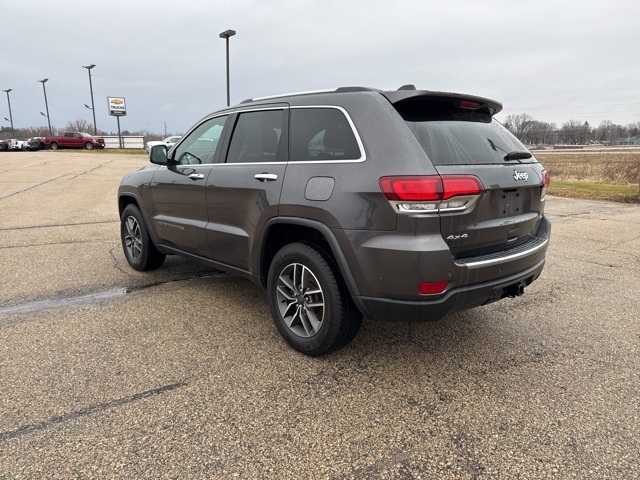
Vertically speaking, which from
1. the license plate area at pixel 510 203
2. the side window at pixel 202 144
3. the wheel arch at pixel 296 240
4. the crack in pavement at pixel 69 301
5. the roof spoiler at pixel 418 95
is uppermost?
the roof spoiler at pixel 418 95

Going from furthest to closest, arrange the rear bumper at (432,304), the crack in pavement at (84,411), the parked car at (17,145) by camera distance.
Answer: the parked car at (17,145) → the rear bumper at (432,304) → the crack in pavement at (84,411)

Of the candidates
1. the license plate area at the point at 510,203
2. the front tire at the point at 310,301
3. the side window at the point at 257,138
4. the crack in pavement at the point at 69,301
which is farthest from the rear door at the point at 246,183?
the license plate area at the point at 510,203

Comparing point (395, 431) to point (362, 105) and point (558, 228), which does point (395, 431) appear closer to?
point (362, 105)

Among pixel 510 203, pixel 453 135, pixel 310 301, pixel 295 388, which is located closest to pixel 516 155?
pixel 510 203

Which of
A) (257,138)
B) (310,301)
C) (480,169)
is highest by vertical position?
(257,138)

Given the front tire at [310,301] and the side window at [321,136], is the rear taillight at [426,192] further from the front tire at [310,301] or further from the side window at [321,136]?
the front tire at [310,301]

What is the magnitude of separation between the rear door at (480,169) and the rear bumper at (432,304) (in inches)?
8.6

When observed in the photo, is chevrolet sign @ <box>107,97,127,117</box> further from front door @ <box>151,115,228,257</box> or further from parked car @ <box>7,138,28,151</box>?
front door @ <box>151,115,228,257</box>

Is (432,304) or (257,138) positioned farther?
(257,138)

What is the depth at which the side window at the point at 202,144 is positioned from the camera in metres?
4.10

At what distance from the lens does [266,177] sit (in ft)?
10.9

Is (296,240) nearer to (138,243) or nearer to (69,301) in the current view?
(69,301)

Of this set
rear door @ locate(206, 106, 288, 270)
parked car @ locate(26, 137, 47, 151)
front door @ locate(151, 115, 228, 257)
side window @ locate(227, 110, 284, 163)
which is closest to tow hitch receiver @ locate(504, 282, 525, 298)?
rear door @ locate(206, 106, 288, 270)

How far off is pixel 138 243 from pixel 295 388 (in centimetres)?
318
